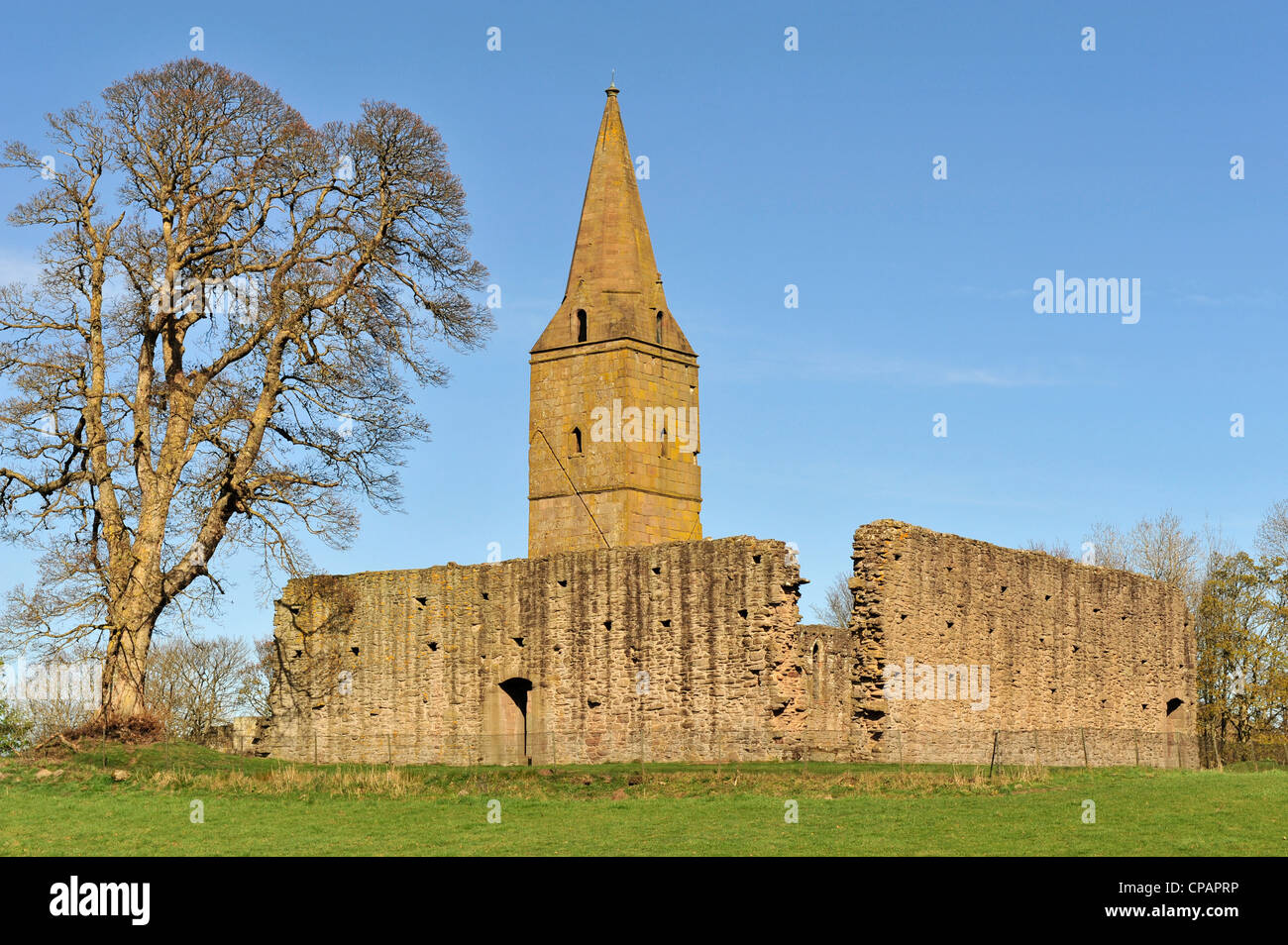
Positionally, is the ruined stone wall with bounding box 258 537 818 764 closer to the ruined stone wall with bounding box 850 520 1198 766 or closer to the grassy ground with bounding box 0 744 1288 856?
the ruined stone wall with bounding box 850 520 1198 766

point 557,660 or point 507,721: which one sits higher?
point 557,660

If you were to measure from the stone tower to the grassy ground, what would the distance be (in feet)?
47.6

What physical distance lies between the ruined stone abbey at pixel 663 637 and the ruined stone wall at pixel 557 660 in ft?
0.15

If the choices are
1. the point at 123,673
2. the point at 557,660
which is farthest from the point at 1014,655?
the point at 123,673

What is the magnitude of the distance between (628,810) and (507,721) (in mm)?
12688

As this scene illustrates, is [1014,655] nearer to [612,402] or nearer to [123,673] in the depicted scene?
[612,402]

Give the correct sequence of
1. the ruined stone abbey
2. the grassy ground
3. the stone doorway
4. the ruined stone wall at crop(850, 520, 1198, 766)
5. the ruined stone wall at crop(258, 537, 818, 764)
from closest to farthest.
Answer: the grassy ground → the ruined stone wall at crop(258, 537, 818, 764) → the ruined stone abbey → the ruined stone wall at crop(850, 520, 1198, 766) → the stone doorway

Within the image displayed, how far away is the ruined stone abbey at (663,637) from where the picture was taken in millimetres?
31672

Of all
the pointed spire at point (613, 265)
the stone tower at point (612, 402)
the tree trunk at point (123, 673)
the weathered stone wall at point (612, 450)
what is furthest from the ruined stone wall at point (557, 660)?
the pointed spire at point (613, 265)

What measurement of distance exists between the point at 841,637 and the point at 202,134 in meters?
16.4

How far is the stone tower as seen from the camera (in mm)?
43656

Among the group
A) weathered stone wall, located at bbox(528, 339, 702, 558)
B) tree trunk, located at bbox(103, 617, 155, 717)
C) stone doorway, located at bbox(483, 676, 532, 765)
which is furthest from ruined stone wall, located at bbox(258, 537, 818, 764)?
weathered stone wall, located at bbox(528, 339, 702, 558)

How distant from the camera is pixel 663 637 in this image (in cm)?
3241
